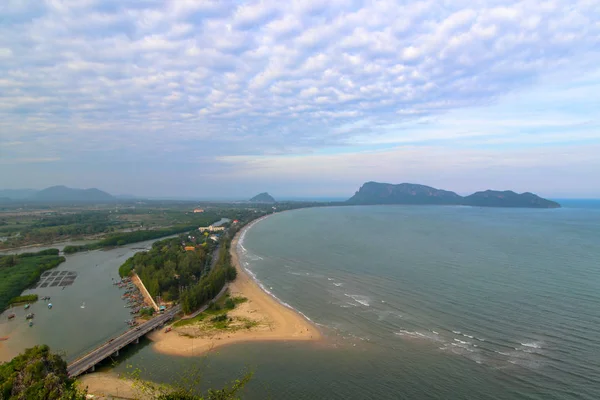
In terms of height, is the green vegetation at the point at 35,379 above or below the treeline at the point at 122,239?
above

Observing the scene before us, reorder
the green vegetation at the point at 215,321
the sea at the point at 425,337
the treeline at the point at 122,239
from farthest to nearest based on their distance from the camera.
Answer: the treeline at the point at 122,239
the green vegetation at the point at 215,321
the sea at the point at 425,337

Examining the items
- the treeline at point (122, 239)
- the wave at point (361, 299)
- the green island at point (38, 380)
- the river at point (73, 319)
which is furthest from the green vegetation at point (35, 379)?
the treeline at point (122, 239)

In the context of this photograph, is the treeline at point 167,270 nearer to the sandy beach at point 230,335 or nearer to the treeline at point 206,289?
the treeline at point 206,289

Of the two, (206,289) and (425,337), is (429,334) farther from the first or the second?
(206,289)

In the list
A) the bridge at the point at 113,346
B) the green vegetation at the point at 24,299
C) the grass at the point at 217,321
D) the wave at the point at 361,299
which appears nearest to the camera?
the bridge at the point at 113,346

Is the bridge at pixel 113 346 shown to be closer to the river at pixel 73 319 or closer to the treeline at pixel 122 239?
the river at pixel 73 319

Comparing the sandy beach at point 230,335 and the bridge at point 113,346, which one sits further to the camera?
the bridge at point 113,346

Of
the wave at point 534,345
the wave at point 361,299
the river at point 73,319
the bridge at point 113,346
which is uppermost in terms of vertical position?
the wave at point 534,345

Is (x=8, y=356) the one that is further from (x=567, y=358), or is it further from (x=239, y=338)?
(x=567, y=358)
